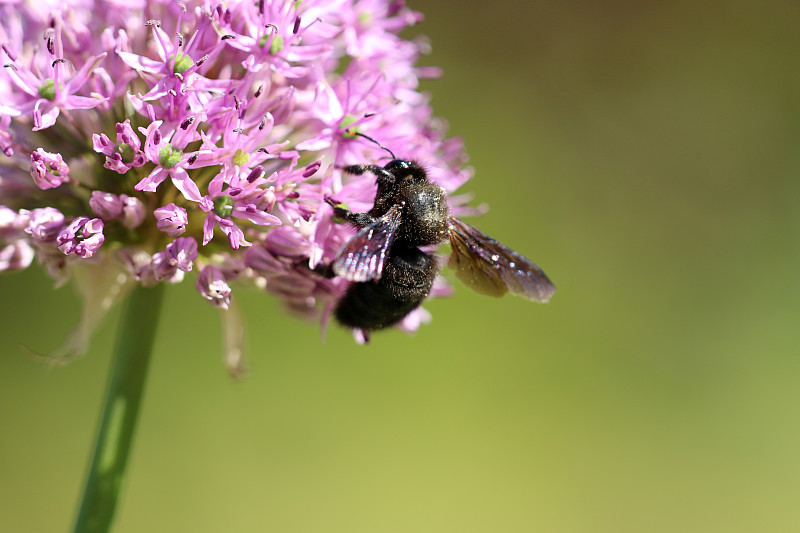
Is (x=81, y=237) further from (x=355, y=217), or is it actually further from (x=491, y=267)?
(x=491, y=267)

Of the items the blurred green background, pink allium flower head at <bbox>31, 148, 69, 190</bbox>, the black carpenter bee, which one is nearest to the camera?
pink allium flower head at <bbox>31, 148, 69, 190</bbox>

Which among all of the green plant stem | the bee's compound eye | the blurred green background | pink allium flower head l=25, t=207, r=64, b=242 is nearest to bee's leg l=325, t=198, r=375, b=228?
the bee's compound eye

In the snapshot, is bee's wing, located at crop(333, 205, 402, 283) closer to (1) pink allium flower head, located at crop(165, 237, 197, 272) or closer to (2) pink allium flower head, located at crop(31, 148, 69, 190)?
(1) pink allium flower head, located at crop(165, 237, 197, 272)

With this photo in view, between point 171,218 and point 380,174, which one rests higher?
point 380,174

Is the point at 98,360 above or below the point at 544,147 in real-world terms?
below

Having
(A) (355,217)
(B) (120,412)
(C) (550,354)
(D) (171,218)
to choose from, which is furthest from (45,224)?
(C) (550,354)

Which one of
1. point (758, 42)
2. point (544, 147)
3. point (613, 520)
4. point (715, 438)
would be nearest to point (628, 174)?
point (544, 147)

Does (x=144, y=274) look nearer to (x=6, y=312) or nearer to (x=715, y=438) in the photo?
(x=6, y=312)
